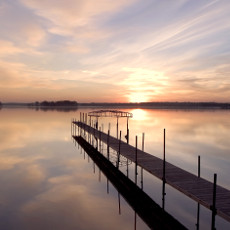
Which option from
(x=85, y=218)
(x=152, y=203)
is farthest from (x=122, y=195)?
(x=85, y=218)

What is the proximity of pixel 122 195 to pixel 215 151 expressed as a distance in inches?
762

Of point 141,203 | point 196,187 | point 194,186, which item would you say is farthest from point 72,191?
point 196,187

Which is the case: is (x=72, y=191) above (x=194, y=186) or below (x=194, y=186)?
below

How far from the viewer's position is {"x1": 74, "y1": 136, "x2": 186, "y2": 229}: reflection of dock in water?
12012 mm

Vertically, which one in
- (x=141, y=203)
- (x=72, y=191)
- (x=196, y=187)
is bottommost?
(x=72, y=191)

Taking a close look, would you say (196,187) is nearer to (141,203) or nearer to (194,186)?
(194,186)

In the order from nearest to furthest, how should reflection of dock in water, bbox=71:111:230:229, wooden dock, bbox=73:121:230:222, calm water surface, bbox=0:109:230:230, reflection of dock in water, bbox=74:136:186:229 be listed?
reflection of dock in water, bbox=71:111:230:229 < wooden dock, bbox=73:121:230:222 < reflection of dock in water, bbox=74:136:186:229 < calm water surface, bbox=0:109:230:230

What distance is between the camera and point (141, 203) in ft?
47.1

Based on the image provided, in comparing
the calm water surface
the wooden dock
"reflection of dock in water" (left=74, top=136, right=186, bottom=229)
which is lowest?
the calm water surface

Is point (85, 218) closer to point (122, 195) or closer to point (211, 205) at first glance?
point (122, 195)

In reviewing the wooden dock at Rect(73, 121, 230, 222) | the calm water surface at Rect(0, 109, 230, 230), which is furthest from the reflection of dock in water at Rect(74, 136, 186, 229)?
the wooden dock at Rect(73, 121, 230, 222)

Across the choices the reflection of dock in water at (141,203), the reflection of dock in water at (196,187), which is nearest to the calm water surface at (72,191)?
the reflection of dock in water at (141,203)

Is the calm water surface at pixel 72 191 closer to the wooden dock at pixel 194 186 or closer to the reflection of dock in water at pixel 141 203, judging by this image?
the reflection of dock in water at pixel 141 203

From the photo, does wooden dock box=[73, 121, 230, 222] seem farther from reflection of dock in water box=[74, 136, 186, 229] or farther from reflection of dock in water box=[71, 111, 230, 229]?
reflection of dock in water box=[74, 136, 186, 229]
